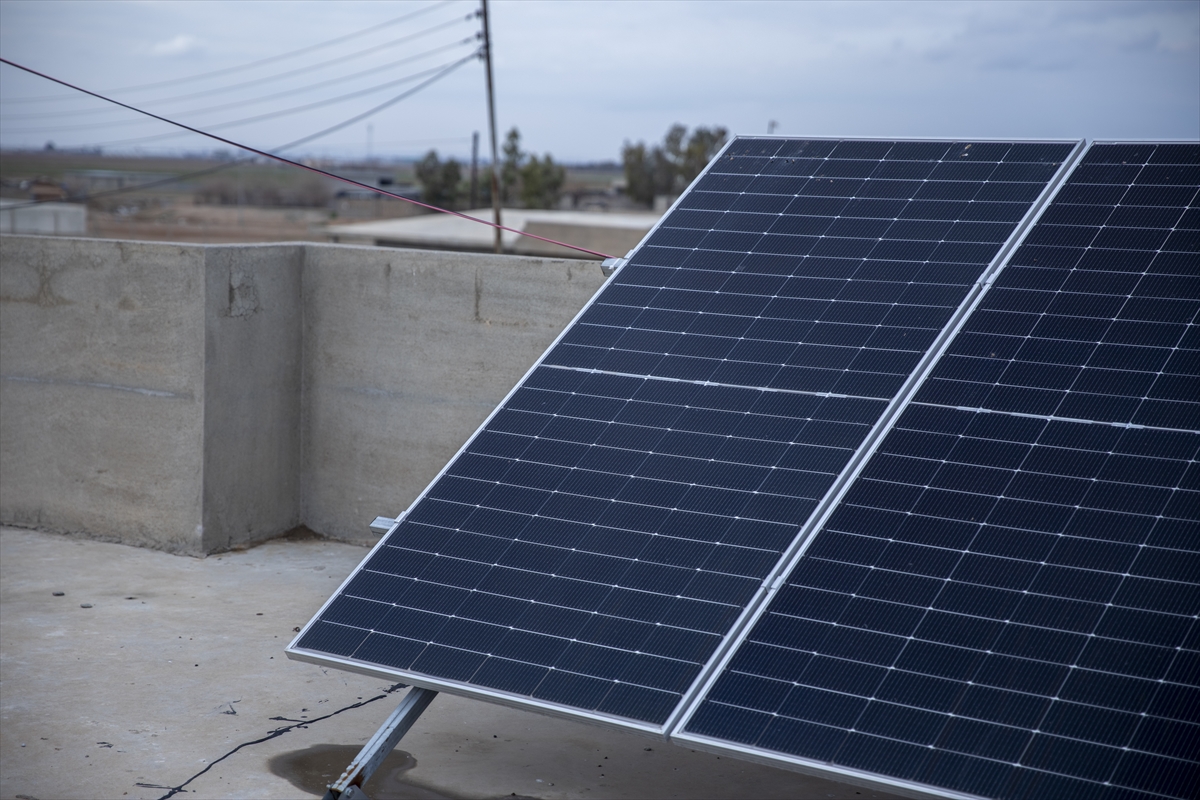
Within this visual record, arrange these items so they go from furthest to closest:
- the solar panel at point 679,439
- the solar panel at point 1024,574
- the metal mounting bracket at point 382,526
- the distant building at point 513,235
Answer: the distant building at point 513,235 → the metal mounting bracket at point 382,526 → the solar panel at point 679,439 → the solar panel at point 1024,574

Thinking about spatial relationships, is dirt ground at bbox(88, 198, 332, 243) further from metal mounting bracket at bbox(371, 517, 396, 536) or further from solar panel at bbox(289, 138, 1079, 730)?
metal mounting bracket at bbox(371, 517, 396, 536)

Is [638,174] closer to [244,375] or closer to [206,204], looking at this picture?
[206,204]

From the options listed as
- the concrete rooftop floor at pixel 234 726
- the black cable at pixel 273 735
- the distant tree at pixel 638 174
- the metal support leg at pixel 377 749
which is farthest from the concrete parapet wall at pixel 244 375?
the distant tree at pixel 638 174

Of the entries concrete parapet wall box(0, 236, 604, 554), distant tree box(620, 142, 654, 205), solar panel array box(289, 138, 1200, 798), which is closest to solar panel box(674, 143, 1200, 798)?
solar panel array box(289, 138, 1200, 798)

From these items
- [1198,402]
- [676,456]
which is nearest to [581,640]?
[676,456]

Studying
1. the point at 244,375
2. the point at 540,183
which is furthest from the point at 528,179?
the point at 244,375

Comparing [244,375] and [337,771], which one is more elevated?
[244,375]

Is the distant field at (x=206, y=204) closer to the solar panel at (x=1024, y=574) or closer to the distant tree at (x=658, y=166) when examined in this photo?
the distant tree at (x=658, y=166)

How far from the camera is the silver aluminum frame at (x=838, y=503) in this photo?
485 centimetres

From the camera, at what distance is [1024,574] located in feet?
17.5

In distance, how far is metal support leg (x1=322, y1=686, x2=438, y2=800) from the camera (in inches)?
237

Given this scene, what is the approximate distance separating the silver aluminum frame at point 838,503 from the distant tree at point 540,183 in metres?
82.3

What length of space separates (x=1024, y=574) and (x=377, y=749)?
130 inches

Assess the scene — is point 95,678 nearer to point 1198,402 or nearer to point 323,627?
point 323,627
